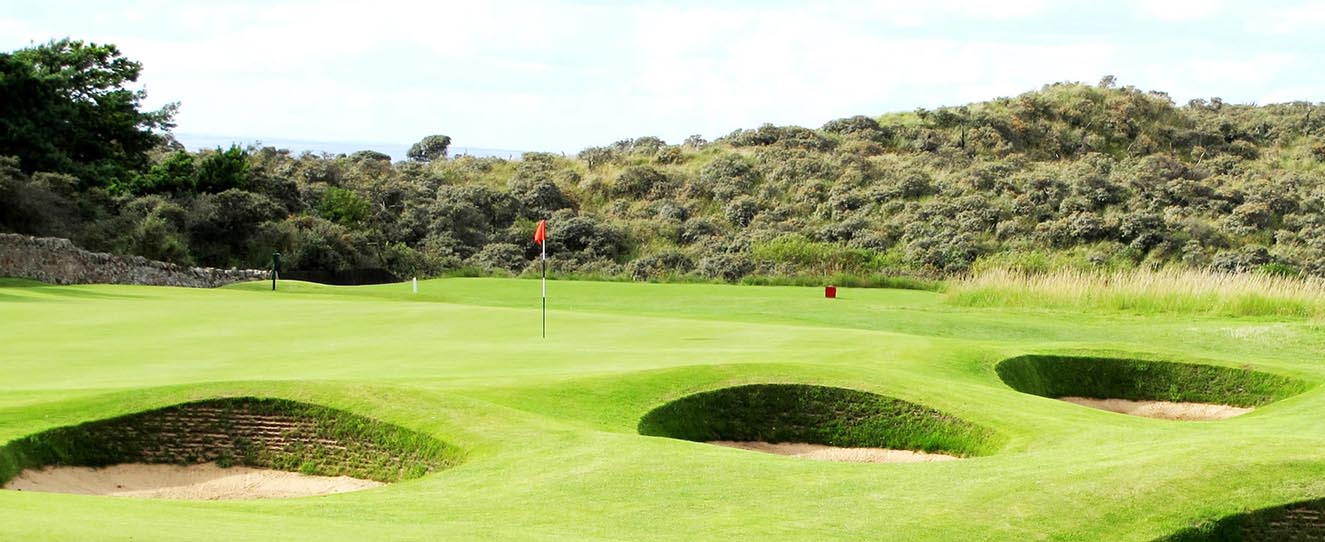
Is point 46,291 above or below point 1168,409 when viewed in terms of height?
above

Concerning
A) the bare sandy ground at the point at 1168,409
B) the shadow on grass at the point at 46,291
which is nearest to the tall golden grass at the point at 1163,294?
the bare sandy ground at the point at 1168,409

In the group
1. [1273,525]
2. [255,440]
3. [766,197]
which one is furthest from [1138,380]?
[766,197]

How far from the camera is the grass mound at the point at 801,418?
451 inches

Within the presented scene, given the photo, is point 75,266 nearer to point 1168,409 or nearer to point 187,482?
point 187,482

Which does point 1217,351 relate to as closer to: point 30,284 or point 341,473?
point 341,473

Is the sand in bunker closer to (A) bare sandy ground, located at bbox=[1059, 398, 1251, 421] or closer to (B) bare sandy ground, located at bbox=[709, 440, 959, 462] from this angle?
(B) bare sandy ground, located at bbox=[709, 440, 959, 462]

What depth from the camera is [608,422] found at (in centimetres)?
1070

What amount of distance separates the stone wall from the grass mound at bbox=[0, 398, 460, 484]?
18.0m

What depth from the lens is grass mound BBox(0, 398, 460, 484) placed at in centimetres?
970

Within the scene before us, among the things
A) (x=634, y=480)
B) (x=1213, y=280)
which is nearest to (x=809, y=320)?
(x=1213, y=280)

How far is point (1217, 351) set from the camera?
61.3ft

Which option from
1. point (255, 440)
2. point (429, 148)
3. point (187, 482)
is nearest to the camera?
point (187, 482)

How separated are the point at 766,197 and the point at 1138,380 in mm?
37282

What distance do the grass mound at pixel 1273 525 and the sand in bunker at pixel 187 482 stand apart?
5.42m
